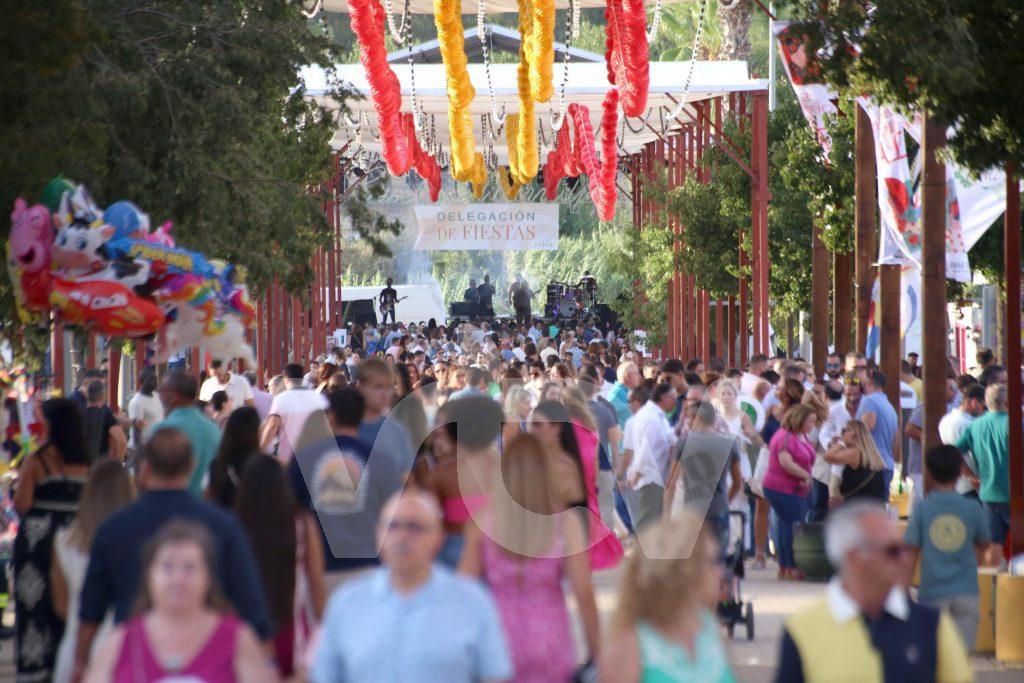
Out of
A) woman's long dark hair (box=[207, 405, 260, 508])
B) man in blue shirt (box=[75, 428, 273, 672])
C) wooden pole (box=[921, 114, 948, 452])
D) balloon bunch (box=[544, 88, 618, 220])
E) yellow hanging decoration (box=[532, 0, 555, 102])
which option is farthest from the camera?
balloon bunch (box=[544, 88, 618, 220])

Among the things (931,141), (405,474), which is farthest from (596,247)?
(405,474)

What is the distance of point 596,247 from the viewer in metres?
77.4

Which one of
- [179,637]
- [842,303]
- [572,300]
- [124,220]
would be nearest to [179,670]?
Result: [179,637]

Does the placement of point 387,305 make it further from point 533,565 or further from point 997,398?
point 533,565

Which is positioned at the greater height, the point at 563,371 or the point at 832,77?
the point at 832,77

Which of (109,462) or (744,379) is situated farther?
(744,379)

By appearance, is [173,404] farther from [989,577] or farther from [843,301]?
[843,301]

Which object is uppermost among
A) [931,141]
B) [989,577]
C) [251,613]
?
[931,141]

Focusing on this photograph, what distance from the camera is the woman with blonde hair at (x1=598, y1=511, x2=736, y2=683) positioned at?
5.00 metres

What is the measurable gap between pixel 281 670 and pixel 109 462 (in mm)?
1174

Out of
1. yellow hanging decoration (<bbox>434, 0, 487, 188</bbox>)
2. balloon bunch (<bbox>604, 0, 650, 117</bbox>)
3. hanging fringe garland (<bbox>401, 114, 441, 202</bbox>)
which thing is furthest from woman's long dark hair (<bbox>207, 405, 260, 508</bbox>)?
hanging fringe garland (<bbox>401, 114, 441, 202</bbox>)

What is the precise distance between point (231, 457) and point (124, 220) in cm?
588

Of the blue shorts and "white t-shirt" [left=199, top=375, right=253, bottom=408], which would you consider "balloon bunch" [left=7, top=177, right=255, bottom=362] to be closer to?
"white t-shirt" [left=199, top=375, right=253, bottom=408]

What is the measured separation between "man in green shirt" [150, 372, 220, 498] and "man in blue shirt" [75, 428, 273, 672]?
2.91 m
